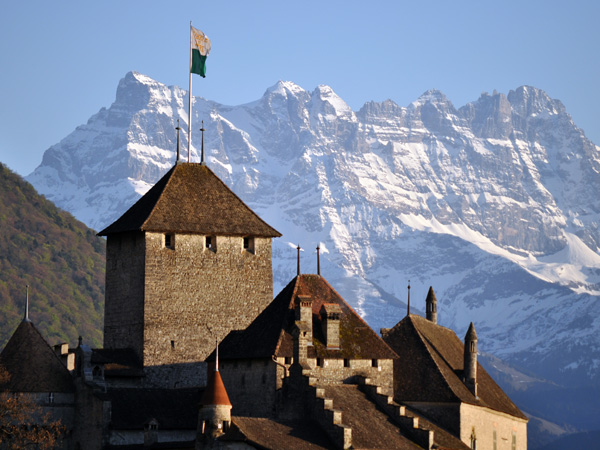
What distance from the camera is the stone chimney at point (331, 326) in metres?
74.4

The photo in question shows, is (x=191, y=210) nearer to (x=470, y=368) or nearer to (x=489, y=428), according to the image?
(x=470, y=368)

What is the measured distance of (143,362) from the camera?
80000mm

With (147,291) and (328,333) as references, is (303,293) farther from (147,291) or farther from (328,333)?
(147,291)

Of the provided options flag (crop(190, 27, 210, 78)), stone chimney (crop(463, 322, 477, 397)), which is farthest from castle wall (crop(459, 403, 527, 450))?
flag (crop(190, 27, 210, 78))

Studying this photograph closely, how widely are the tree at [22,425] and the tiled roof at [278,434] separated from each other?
33.8ft

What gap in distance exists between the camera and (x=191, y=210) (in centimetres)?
8381

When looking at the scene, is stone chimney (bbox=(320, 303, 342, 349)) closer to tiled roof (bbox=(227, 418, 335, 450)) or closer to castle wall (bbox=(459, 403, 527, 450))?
tiled roof (bbox=(227, 418, 335, 450))

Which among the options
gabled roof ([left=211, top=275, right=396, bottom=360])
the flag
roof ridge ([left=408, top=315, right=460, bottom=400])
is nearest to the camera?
gabled roof ([left=211, top=275, right=396, bottom=360])

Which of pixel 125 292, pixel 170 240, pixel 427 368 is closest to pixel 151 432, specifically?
pixel 125 292

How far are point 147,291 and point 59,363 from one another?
26.2ft

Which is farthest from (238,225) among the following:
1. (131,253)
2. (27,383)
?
(27,383)

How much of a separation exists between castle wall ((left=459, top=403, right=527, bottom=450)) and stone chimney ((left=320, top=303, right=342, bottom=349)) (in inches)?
395

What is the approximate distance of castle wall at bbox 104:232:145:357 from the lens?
81500mm

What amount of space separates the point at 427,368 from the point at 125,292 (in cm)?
1790
